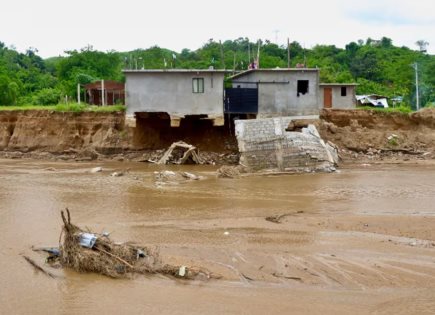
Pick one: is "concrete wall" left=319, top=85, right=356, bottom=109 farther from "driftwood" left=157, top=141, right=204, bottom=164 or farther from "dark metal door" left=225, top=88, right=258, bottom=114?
"driftwood" left=157, top=141, right=204, bottom=164

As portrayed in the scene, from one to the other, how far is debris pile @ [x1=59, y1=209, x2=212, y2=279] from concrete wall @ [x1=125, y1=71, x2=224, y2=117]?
16227mm

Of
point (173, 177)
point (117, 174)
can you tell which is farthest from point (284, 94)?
point (117, 174)

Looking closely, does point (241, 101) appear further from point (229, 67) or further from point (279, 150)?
point (229, 67)

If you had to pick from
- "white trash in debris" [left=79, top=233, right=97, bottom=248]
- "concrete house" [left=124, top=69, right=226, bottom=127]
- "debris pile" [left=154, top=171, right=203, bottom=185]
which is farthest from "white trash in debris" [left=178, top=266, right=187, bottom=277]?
"concrete house" [left=124, top=69, right=226, bottom=127]

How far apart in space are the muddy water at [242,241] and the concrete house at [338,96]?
15470 millimetres

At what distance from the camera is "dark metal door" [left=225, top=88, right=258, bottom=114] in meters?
26.3

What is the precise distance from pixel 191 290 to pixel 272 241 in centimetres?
294

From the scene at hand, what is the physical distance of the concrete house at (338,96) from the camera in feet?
116

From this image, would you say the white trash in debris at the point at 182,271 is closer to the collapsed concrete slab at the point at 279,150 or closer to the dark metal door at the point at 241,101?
the collapsed concrete slab at the point at 279,150

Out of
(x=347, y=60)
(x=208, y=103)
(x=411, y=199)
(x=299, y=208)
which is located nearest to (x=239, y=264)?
(x=299, y=208)

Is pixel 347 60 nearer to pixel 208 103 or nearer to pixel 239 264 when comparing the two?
pixel 208 103

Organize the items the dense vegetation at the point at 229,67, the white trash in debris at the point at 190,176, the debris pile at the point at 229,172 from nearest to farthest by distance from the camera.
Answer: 1. the white trash in debris at the point at 190,176
2. the debris pile at the point at 229,172
3. the dense vegetation at the point at 229,67

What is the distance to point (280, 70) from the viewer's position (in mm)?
26094

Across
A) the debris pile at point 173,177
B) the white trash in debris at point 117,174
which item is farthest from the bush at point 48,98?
the debris pile at point 173,177
